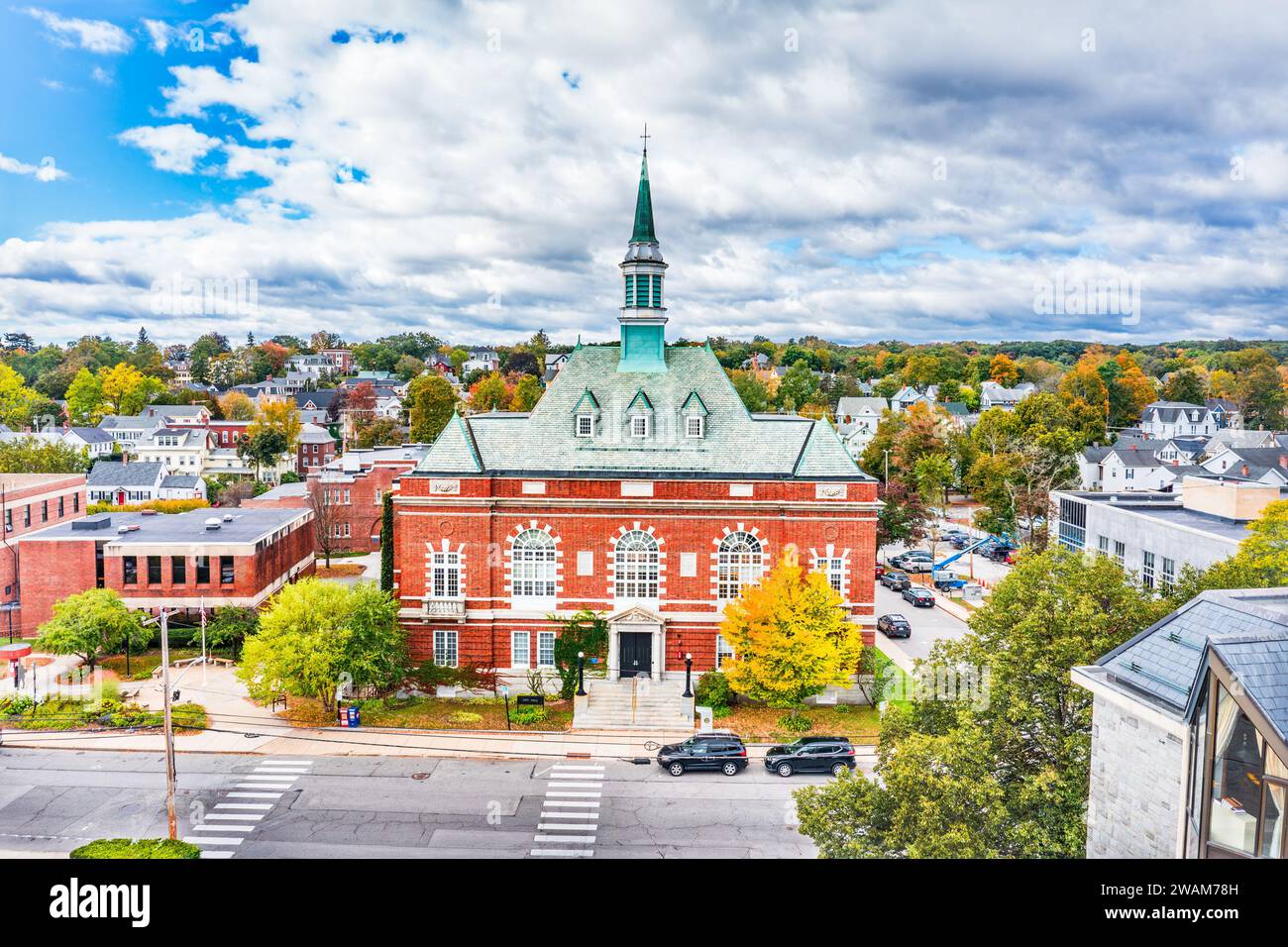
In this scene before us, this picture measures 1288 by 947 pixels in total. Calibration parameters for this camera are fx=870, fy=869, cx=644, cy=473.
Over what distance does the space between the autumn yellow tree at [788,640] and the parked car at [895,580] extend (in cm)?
2480

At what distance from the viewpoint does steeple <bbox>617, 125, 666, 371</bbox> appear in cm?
4456

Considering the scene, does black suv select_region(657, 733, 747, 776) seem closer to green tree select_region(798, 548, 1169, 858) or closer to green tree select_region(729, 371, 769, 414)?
green tree select_region(798, 548, 1169, 858)

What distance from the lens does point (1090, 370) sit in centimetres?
12962

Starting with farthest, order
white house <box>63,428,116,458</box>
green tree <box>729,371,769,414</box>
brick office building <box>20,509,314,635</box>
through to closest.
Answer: green tree <box>729,371,769,414</box>
white house <box>63,428,116,458</box>
brick office building <box>20,509,314,635</box>

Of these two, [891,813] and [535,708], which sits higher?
[891,813]

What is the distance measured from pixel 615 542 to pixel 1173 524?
2712 centimetres

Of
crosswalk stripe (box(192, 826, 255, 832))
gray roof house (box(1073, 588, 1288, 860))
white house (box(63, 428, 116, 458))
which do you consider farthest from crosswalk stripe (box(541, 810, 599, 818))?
white house (box(63, 428, 116, 458))

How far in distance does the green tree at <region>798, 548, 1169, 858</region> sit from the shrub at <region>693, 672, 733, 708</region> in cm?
1747

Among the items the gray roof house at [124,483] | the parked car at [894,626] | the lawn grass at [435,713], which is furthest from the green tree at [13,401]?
the parked car at [894,626]

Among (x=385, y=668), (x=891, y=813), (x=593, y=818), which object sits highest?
(x=891, y=813)

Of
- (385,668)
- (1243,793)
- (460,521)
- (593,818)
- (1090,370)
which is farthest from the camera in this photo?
(1090,370)

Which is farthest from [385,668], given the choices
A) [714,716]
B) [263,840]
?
[714,716]
